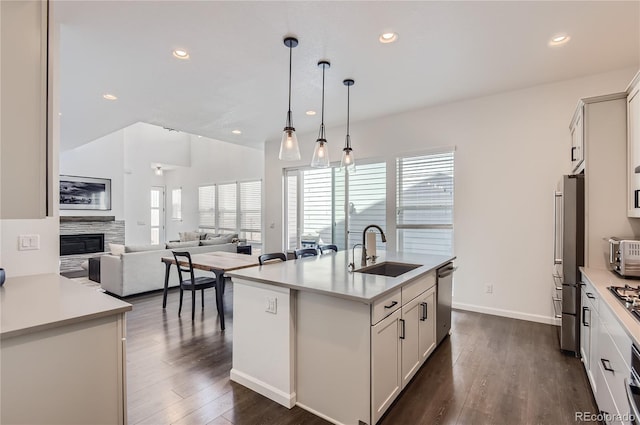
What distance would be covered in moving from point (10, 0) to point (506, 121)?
4451 mm

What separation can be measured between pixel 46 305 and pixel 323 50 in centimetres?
269

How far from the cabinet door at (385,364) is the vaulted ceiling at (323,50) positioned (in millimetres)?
2229

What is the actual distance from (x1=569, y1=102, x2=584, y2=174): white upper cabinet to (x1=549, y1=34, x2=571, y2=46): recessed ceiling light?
0.57m

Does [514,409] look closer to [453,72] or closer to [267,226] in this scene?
[453,72]

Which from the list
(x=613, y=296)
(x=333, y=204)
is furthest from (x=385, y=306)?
(x=333, y=204)

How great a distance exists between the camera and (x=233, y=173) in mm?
8766

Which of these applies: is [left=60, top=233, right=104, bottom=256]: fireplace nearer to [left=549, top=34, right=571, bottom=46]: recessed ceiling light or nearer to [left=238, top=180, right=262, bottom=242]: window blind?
[left=238, top=180, right=262, bottom=242]: window blind

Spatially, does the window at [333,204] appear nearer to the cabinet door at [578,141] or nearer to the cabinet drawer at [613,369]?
the cabinet door at [578,141]

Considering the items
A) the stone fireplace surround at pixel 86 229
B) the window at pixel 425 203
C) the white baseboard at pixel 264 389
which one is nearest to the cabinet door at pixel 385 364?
the white baseboard at pixel 264 389

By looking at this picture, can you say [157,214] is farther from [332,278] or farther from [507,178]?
[507,178]

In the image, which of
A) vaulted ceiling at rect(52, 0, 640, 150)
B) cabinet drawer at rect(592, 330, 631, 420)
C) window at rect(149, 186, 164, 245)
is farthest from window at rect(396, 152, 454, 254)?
window at rect(149, 186, 164, 245)

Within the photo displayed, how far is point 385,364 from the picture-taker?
1944mm

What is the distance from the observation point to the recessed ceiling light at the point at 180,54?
9.27 feet

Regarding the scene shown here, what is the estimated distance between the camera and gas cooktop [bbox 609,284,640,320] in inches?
61.7
